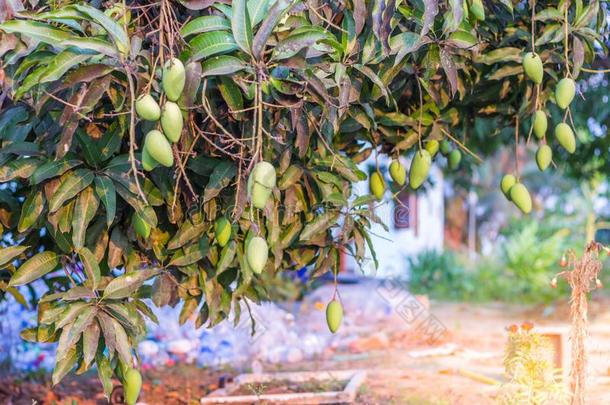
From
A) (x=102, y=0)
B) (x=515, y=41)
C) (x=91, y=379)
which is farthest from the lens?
(x=91, y=379)

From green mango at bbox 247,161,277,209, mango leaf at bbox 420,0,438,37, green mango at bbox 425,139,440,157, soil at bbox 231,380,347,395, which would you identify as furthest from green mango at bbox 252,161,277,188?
soil at bbox 231,380,347,395

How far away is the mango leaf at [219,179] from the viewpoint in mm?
2016

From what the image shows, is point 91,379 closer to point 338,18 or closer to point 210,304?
point 210,304

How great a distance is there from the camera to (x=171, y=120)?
5.25ft

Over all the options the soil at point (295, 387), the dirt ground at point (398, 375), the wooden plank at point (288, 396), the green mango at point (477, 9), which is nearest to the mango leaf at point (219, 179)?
the green mango at point (477, 9)

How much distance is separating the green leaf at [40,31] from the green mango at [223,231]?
0.66 metres

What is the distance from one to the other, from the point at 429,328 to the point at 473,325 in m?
0.80

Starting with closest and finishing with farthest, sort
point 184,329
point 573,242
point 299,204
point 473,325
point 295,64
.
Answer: point 295,64
point 299,204
point 184,329
point 473,325
point 573,242

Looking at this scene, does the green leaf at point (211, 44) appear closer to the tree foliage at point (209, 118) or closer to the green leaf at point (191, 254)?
the tree foliage at point (209, 118)

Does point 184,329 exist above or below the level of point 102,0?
below

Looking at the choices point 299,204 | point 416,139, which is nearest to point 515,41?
point 416,139

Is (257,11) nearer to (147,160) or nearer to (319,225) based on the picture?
(147,160)

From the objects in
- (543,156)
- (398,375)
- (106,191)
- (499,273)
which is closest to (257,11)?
(106,191)

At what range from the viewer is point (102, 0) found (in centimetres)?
203
